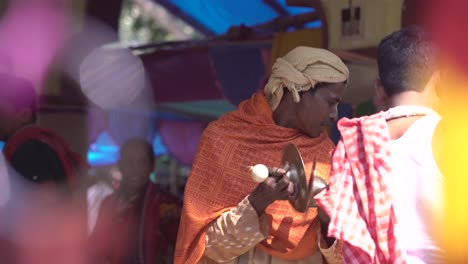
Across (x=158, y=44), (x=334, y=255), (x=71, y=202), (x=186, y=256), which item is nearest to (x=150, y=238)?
(x=71, y=202)

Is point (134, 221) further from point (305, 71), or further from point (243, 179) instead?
point (305, 71)

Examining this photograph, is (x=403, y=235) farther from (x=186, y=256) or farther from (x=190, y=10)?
(x=190, y=10)

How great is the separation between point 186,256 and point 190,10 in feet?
17.5

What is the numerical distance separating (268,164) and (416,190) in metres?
0.82

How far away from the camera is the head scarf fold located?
95.5 inches

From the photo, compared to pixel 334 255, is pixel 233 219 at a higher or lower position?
higher

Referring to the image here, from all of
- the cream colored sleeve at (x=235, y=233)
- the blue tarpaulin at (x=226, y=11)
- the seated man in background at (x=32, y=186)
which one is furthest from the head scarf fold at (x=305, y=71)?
the blue tarpaulin at (x=226, y=11)

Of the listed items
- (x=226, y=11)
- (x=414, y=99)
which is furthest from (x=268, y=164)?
Result: (x=226, y=11)

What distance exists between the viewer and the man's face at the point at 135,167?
4.20m

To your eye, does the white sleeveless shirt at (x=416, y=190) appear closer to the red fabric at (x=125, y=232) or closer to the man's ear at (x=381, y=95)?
the man's ear at (x=381, y=95)

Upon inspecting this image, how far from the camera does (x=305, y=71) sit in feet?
8.04

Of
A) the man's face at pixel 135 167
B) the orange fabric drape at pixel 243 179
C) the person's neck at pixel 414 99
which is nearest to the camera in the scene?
the person's neck at pixel 414 99

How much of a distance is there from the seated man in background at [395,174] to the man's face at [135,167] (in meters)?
2.49

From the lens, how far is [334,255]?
2.35 m
